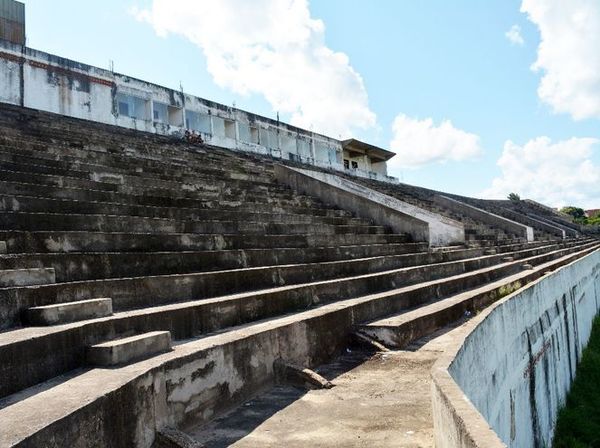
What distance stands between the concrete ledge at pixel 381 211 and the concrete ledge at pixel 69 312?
315 inches

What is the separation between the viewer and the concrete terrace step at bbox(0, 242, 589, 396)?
275 centimetres

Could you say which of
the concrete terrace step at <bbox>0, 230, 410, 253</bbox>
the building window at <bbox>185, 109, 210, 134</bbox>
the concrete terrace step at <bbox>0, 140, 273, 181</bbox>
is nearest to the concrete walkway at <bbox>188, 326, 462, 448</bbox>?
the concrete terrace step at <bbox>0, 230, 410, 253</bbox>

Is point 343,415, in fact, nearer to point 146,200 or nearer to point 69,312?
point 69,312

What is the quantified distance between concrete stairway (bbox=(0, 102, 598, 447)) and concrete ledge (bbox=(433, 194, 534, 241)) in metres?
9.91

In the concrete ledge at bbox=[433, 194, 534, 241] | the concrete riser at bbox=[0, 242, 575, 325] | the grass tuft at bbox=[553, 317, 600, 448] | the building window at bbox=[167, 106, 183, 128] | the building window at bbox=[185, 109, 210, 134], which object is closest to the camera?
the concrete riser at bbox=[0, 242, 575, 325]

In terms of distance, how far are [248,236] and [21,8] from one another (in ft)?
46.1

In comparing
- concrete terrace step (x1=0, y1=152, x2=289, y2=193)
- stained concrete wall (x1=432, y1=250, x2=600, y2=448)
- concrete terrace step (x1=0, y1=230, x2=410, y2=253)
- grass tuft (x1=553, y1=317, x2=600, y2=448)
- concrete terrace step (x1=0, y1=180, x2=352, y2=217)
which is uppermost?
concrete terrace step (x1=0, y1=152, x2=289, y2=193)

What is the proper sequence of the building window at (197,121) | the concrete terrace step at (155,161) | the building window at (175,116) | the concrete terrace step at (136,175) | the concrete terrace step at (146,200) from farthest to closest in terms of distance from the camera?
the building window at (197,121) < the building window at (175,116) < the concrete terrace step at (155,161) < the concrete terrace step at (136,175) < the concrete terrace step at (146,200)

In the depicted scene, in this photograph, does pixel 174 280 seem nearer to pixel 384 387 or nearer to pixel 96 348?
pixel 96 348

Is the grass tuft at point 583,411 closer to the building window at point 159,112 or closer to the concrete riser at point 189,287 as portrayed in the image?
the concrete riser at point 189,287

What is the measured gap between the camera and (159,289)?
4.45m

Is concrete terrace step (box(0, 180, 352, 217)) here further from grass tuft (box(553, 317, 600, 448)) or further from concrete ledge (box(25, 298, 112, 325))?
grass tuft (box(553, 317, 600, 448))

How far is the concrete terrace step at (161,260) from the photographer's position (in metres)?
4.05

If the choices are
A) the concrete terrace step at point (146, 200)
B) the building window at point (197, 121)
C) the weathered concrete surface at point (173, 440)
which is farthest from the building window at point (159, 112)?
the weathered concrete surface at point (173, 440)
